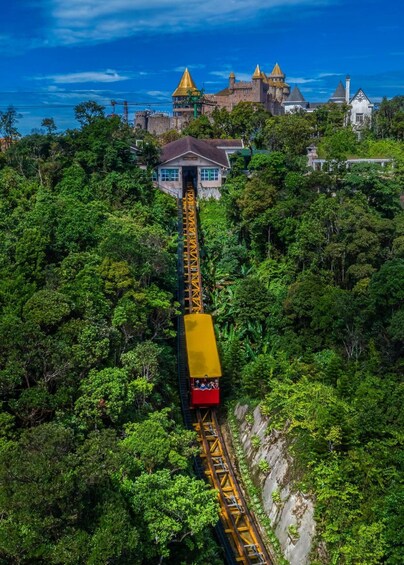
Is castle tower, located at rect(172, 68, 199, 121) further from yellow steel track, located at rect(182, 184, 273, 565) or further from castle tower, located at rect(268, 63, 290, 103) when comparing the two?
yellow steel track, located at rect(182, 184, 273, 565)

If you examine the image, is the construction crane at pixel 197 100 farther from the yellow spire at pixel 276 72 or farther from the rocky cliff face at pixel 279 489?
the rocky cliff face at pixel 279 489

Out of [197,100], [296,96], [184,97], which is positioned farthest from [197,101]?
[296,96]

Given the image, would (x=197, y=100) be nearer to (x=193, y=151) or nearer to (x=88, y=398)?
(x=193, y=151)

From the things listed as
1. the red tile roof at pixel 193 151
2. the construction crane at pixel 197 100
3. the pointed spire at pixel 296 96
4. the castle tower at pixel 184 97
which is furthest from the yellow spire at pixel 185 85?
the red tile roof at pixel 193 151

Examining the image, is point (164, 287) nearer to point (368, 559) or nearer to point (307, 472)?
point (307, 472)

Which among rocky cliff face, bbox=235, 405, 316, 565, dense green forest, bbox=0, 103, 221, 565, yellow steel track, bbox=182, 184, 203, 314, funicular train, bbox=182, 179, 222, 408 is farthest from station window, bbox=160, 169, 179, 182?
rocky cliff face, bbox=235, 405, 316, 565

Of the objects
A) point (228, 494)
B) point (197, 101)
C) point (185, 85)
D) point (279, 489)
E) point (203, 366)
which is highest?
point (185, 85)

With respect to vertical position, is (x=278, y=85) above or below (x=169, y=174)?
above
